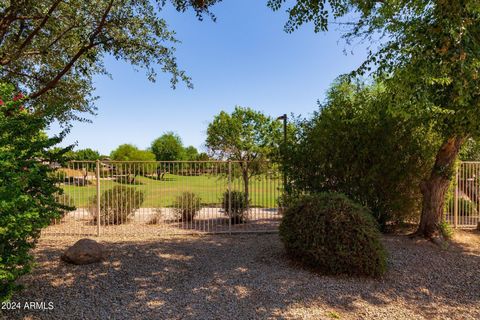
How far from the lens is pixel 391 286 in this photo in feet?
15.6

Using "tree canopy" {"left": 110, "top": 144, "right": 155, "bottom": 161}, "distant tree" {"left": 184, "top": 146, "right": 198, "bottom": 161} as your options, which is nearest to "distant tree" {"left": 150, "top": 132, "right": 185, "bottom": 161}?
"distant tree" {"left": 184, "top": 146, "right": 198, "bottom": 161}

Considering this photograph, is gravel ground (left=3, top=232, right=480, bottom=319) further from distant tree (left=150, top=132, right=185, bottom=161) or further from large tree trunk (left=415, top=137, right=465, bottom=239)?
distant tree (left=150, top=132, right=185, bottom=161)

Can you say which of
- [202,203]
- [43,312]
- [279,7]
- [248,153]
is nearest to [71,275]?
[43,312]

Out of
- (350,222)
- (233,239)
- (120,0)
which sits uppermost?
(120,0)

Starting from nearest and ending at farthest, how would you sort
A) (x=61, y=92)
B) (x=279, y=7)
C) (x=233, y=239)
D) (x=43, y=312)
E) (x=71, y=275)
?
1. (x=43, y=312)
2. (x=71, y=275)
3. (x=279, y=7)
4. (x=233, y=239)
5. (x=61, y=92)

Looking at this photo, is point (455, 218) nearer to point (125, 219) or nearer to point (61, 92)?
point (125, 219)

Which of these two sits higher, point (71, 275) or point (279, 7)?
point (279, 7)

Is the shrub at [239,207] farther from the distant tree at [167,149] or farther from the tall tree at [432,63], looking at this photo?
the distant tree at [167,149]

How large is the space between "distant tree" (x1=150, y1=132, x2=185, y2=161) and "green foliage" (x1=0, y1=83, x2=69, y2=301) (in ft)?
154

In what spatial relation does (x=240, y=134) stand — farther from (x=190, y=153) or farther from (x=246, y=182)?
(x=190, y=153)

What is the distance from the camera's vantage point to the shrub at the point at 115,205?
9.14 meters

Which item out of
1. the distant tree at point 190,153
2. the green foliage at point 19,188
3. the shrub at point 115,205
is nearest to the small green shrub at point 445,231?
the green foliage at point 19,188

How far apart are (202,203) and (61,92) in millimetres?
5509

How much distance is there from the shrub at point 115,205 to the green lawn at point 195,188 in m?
0.21
